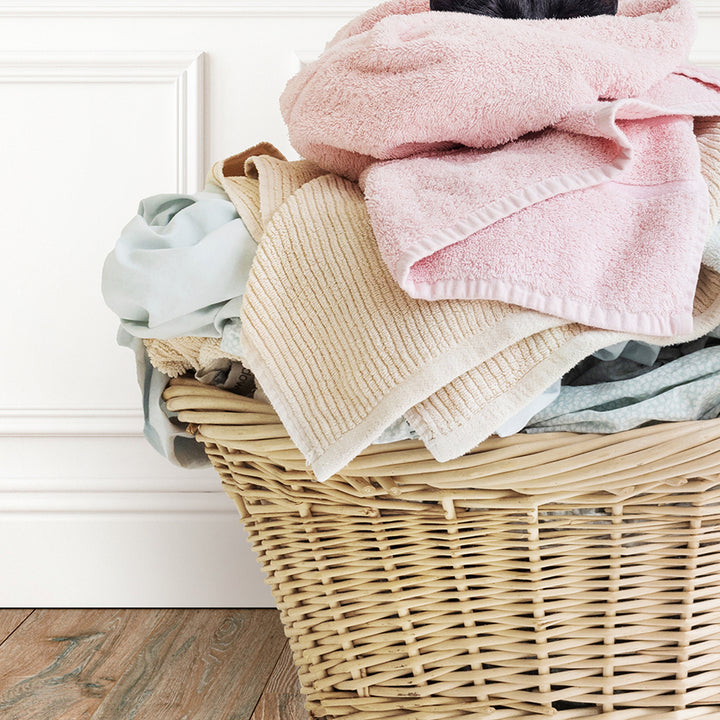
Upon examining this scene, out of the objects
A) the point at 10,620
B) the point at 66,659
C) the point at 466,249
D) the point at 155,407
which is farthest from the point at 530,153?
the point at 10,620

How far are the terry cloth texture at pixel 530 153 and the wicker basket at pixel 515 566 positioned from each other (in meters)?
0.11

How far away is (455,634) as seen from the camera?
22.9 inches

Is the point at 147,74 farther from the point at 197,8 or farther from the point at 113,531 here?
the point at 113,531

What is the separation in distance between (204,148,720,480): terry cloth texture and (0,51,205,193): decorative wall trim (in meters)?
0.48

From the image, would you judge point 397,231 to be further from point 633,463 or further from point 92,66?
point 92,66

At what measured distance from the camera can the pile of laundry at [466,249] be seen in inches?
19.9

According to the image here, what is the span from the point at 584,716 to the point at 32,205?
87 centimetres

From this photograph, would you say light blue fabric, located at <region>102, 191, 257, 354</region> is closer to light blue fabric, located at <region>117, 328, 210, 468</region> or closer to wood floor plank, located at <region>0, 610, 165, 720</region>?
light blue fabric, located at <region>117, 328, 210, 468</region>

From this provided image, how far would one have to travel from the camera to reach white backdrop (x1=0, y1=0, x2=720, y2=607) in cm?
102

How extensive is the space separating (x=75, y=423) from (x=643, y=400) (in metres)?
0.74

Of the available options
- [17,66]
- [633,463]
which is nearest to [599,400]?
[633,463]

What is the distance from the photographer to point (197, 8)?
1.02 meters

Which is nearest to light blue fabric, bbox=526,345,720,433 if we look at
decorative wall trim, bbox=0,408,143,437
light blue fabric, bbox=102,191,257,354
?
light blue fabric, bbox=102,191,257,354

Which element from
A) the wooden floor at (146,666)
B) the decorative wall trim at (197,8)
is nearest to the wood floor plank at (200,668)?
the wooden floor at (146,666)
